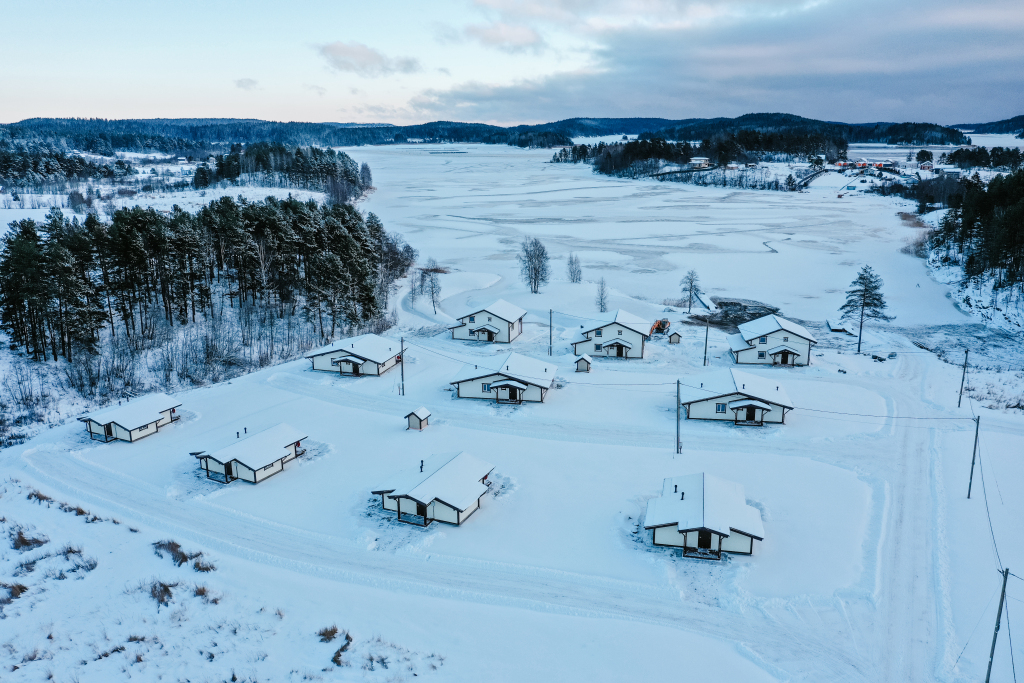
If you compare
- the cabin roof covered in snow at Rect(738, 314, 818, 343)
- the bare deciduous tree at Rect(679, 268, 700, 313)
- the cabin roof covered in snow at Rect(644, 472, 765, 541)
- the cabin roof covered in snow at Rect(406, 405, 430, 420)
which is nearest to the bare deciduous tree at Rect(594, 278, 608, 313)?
the bare deciduous tree at Rect(679, 268, 700, 313)

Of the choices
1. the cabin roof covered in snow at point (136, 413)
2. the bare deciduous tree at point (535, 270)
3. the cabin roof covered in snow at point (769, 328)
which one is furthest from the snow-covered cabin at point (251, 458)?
the bare deciduous tree at point (535, 270)

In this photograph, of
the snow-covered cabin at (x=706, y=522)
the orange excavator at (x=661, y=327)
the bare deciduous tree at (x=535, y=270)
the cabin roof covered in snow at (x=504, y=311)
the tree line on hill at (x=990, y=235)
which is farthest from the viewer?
the bare deciduous tree at (x=535, y=270)

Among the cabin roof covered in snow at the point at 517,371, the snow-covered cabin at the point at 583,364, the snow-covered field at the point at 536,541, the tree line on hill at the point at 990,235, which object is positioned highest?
the tree line on hill at the point at 990,235

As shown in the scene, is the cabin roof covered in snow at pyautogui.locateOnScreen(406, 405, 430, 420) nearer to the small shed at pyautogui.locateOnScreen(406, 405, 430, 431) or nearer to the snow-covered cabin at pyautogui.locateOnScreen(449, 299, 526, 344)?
the small shed at pyautogui.locateOnScreen(406, 405, 430, 431)

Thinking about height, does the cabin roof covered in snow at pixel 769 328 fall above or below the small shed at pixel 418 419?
above

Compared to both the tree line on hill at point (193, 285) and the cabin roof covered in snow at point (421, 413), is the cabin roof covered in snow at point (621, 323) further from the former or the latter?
the tree line on hill at point (193, 285)

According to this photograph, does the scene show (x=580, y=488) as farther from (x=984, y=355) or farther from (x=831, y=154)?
(x=831, y=154)

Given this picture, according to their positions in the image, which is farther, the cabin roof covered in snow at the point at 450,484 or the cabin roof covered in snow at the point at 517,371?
the cabin roof covered in snow at the point at 517,371

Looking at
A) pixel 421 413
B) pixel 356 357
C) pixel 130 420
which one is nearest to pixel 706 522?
pixel 421 413

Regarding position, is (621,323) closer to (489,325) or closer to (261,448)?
(489,325)
